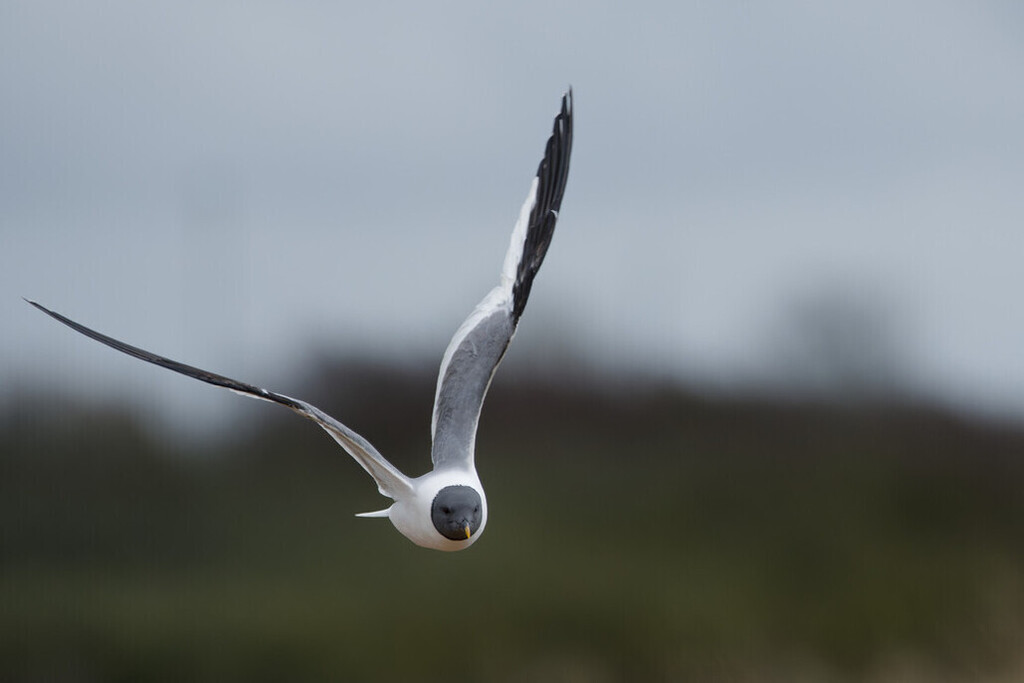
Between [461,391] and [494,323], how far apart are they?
0.20 meters

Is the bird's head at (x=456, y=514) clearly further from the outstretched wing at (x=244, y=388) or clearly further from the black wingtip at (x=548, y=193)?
the black wingtip at (x=548, y=193)

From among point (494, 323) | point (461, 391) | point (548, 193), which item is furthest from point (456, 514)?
point (548, 193)

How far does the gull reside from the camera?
211cm

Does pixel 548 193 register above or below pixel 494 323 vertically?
above

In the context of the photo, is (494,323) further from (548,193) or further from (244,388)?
(244,388)

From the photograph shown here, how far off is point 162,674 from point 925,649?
3.90m

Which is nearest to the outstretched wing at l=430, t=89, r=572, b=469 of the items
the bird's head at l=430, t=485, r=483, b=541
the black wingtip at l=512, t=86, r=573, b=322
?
the black wingtip at l=512, t=86, r=573, b=322

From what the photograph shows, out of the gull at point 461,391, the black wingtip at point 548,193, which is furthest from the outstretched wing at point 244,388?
the black wingtip at point 548,193

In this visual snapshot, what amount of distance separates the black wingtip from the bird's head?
0.66 metres

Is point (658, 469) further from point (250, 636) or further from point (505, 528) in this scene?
point (250, 636)

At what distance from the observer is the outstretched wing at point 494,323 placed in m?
2.52

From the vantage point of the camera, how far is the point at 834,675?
22.1 ft

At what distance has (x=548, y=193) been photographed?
288 centimetres

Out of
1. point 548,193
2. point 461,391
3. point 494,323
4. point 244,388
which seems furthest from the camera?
point 548,193
